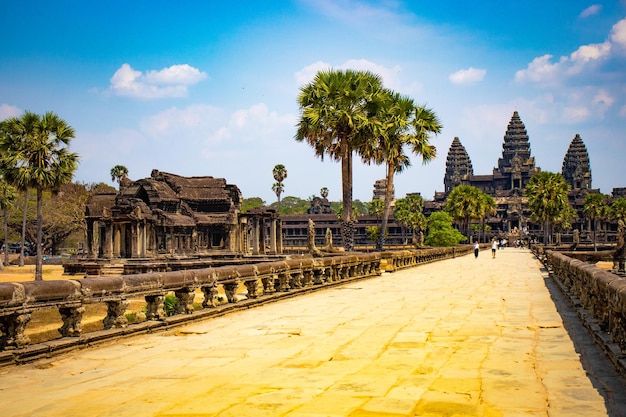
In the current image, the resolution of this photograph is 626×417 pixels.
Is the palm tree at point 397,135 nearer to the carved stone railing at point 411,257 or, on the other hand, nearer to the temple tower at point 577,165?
the carved stone railing at point 411,257

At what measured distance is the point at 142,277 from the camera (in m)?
10.7

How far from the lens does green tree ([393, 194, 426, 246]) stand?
113562mm

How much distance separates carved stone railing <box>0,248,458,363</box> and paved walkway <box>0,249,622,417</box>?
0.31m

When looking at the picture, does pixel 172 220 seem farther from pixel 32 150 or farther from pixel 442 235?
pixel 442 235

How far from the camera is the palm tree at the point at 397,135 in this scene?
3616cm

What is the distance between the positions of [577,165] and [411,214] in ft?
242

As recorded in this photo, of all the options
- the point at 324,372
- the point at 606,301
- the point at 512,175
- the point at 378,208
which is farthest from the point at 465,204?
the point at 324,372

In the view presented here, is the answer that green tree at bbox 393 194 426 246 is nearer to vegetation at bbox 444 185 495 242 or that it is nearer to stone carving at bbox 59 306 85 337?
vegetation at bbox 444 185 495 242

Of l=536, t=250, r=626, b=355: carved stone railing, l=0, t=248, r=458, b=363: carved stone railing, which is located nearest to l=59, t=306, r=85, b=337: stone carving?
l=0, t=248, r=458, b=363: carved stone railing

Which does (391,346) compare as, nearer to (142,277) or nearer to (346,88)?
(142,277)

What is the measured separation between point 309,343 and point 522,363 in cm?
303

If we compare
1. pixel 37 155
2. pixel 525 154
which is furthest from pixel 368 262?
pixel 525 154

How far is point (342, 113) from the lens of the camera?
33719 millimetres

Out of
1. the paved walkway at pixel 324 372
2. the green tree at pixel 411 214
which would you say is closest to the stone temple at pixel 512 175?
the green tree at pixel 411 214
